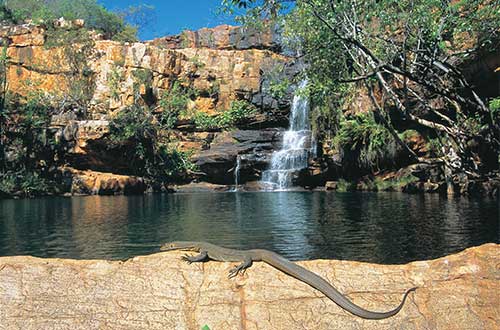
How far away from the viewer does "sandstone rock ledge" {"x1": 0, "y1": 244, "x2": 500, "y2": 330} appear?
4711 millimetres

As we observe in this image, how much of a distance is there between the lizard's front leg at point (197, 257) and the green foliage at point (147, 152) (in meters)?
36.9

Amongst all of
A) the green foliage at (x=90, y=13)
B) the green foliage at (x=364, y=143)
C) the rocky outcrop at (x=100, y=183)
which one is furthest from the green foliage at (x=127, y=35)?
the green foliage at (x=364, y=143)

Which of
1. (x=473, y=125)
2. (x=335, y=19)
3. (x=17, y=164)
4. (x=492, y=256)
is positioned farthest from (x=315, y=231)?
(x=17, y=164)

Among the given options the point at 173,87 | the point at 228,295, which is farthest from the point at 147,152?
the point at 228,295

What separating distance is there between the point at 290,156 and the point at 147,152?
1254 centimetres

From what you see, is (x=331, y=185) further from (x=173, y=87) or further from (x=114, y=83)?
(x=114, y=83)

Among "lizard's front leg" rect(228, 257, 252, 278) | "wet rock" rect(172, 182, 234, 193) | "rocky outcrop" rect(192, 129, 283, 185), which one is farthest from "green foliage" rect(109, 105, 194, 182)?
"lizard's front leg" rect(228, 257, 252, 278)

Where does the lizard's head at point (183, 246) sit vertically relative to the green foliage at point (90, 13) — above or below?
below

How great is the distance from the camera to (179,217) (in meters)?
21.9

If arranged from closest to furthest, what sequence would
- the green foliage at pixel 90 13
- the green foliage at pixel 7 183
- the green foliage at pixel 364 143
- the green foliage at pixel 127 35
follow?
the green foliage at pixel 364 143 → the green foliage at pixel 7 183 → the green foliage at pixel 127 35 → the green foliage at pixel 90 13

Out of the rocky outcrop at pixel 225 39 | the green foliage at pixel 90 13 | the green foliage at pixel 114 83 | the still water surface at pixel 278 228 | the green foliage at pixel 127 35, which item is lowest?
the still water surface at pixel 278 228

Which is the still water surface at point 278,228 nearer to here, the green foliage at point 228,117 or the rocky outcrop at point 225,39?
the green foliage at point 228,117

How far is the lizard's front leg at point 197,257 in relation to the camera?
5.80m

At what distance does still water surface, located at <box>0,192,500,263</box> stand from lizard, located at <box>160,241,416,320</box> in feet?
21.2
